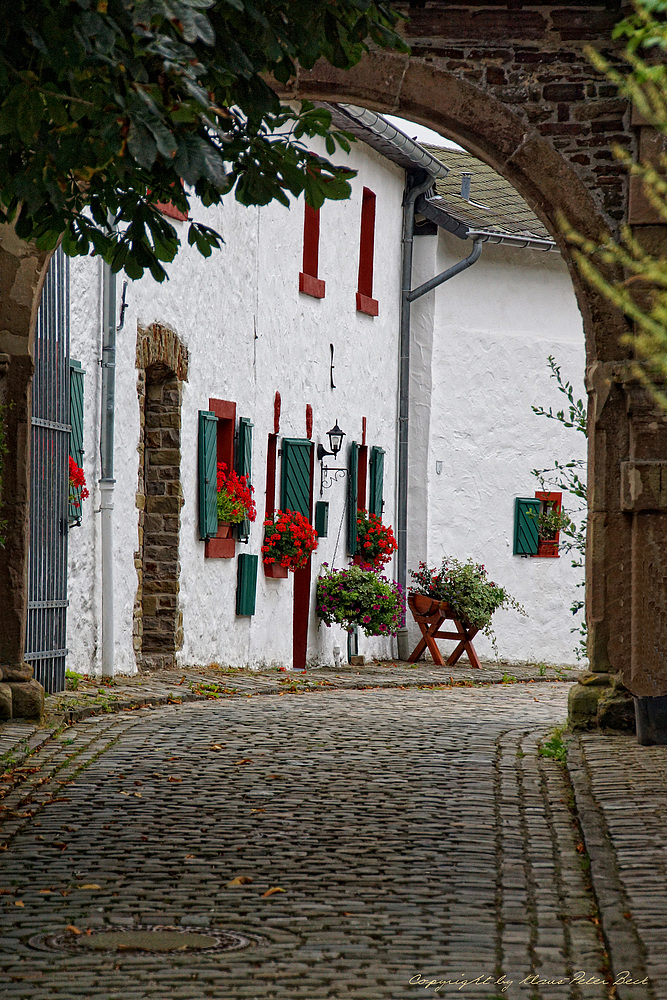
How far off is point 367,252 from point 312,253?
4.92ft

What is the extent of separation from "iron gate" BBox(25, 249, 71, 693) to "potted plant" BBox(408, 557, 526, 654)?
7115mm

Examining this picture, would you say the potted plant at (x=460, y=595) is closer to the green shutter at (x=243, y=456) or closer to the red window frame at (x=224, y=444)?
the green shutter at (x=243, y=456)

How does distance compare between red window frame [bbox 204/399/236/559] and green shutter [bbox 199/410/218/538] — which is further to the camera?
red window frame [bbox 204/399/236/559]

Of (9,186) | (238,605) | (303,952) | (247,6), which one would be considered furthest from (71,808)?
(238,605)

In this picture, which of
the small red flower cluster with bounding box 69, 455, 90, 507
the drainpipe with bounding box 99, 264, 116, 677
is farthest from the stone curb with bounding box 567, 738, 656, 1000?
the drainpipe with bounding box 99, 264, 116, 677

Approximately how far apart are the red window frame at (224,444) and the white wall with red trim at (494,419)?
15.0 ft

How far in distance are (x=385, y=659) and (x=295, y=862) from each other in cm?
1252

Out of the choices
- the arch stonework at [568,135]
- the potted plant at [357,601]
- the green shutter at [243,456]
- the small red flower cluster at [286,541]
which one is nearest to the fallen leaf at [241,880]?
the arch stonework at [568,135]

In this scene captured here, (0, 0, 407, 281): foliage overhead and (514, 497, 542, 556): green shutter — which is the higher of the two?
(0, 0, 407, 281): foliage overhead

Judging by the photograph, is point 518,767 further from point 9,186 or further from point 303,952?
point 9,186

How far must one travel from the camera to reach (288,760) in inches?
322

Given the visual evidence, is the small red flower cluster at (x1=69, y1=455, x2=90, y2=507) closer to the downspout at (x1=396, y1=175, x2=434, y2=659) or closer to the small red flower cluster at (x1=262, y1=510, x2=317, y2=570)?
the small red flower cluster at (x1=262, y1=510, x2=317, y2=570)

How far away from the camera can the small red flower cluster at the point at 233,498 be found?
1396cm

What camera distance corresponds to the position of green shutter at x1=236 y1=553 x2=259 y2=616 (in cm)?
1443
